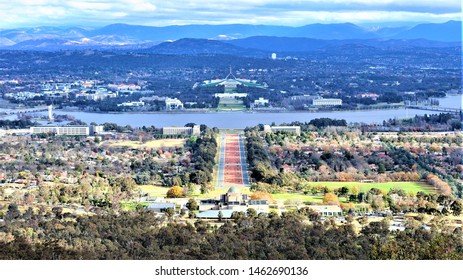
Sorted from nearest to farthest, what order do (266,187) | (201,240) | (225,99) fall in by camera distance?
(201,240), (266,187), (225,99)

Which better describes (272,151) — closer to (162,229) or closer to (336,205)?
(336,205)

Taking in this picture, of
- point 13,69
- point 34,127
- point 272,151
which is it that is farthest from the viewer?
point 13,69

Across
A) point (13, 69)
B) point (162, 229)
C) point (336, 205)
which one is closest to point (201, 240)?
point (162, 229)

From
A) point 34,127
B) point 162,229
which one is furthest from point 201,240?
point 34,127

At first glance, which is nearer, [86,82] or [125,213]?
[125,213]

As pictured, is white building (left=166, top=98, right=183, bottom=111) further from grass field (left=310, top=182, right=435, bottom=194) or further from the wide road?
grass field (left=310, top=182, right=435, bottom=194)

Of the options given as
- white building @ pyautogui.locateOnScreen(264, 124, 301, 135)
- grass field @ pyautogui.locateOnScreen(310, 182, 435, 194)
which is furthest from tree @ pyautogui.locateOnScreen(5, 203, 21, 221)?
white building @ pyautogui.locateOnScreen(264, 124, 301, 135)
